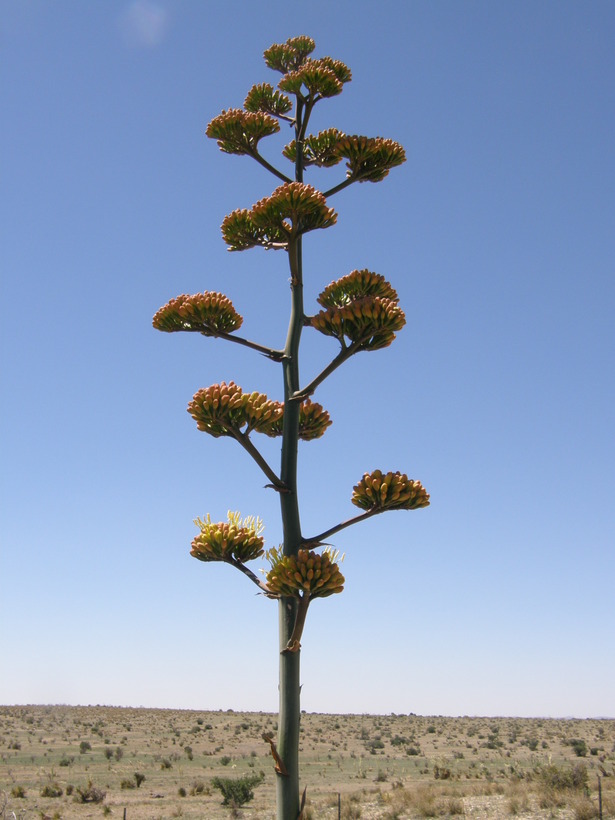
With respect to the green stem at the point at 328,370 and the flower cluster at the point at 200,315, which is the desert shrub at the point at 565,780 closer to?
the green stem at the point at 328,370

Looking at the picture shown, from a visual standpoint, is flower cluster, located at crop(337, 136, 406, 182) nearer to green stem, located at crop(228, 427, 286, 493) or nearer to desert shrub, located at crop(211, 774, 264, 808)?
green stem, located at crop(228, 427, 286, 493)

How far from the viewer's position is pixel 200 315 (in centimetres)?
508

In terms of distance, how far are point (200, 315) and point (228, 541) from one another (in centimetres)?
164

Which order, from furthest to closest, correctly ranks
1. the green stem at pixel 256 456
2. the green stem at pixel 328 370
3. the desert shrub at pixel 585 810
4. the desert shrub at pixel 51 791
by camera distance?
the desert shrub at pixel 51 791
the desert shrub at pixel 585 810
the green stem at pixel 328 370
the green stem at pixel 256 456

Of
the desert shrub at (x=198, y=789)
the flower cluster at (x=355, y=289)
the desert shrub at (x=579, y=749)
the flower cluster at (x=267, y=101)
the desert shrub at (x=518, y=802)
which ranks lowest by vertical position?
the desert shrub at (x=579, y=749)

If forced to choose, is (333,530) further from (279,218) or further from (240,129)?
(240,129)

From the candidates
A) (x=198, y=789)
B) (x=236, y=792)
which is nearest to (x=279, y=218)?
(x=236, y=792)

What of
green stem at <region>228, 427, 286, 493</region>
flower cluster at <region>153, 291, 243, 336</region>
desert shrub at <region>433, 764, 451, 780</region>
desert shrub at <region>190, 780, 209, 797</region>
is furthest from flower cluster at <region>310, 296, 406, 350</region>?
desert shrub at <region>433, 764, 451, 780</region>

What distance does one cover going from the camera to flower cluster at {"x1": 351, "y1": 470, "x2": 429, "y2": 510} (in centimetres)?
437

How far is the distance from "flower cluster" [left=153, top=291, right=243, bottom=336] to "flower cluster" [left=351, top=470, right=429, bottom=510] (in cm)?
159

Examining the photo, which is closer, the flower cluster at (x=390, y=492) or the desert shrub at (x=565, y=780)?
the flower cluster at (x=390, y=492)

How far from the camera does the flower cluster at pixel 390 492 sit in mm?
4371

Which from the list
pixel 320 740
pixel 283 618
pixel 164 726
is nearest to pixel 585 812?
pixel 283 618

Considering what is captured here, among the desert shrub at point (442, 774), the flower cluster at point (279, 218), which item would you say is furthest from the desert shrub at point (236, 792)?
the flower cluster at point (279, 218)
